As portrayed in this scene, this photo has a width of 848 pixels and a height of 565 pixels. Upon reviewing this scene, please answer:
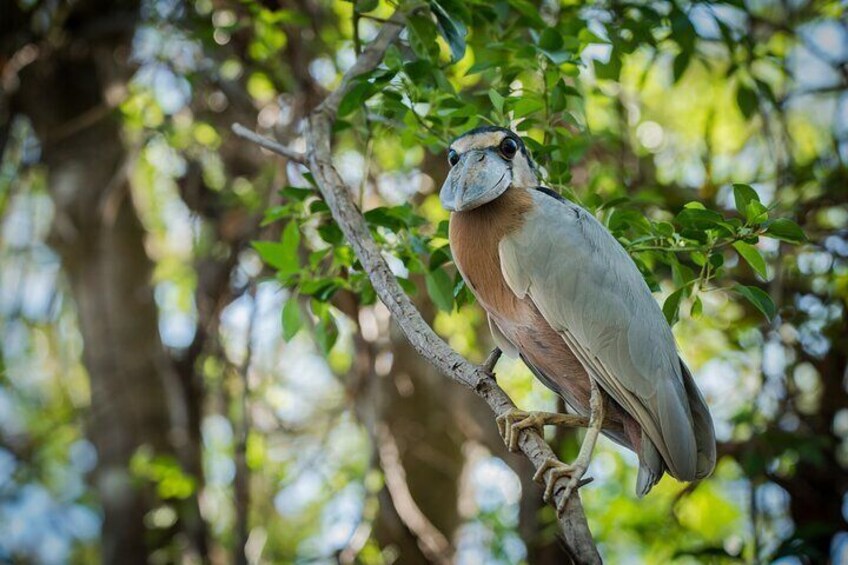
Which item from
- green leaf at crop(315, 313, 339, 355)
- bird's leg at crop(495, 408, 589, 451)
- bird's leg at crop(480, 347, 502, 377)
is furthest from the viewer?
green leaf at crop(315, 313, 339, 355)

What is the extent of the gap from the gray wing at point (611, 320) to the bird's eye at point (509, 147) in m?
0.14

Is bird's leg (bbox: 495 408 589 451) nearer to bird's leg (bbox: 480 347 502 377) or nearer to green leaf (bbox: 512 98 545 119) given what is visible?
bird's leg (bbox: 480 347 502 377)

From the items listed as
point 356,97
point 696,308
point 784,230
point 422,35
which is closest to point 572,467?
point 696,308

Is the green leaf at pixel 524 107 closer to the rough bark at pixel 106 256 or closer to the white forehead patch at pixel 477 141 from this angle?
the white forehead patch at pixel 477 141

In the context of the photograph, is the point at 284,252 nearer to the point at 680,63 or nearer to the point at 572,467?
the point at 572,467

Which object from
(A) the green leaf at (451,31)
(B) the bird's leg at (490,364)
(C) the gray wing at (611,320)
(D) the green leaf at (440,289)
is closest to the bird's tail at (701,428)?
(C) the gray wing at (611,320)

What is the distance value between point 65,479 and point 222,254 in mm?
3604

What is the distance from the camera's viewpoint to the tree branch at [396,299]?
171 centimetres

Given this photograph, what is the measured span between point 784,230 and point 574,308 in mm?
529

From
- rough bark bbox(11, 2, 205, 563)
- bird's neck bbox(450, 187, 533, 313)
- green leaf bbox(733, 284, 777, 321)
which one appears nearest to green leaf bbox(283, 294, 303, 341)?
bird's neck bbox(450, 187, 533, 313)

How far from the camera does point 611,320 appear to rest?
2.31 m

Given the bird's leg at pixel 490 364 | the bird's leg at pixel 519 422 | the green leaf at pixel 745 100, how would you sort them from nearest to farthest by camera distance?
the bird's leg at pixel 490 364, the bird's leg at pixel 519 422, the green leaf at pixel 745 100

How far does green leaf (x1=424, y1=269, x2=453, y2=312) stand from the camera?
8.35ft

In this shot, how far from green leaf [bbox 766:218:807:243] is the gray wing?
0.36 meters
